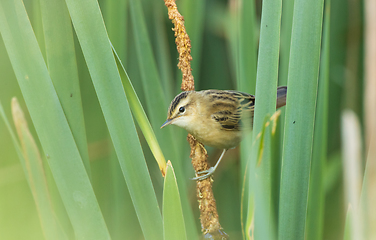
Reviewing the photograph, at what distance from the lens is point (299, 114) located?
1.07m

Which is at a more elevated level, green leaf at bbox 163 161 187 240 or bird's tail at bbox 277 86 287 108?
bird's tail at bbox 277 86 287 108

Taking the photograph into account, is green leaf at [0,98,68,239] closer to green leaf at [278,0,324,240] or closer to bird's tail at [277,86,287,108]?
green leaf at [278,0,324,240]

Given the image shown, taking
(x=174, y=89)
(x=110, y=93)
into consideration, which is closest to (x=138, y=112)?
(x=110, y=93)

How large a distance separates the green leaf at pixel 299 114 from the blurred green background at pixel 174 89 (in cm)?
21

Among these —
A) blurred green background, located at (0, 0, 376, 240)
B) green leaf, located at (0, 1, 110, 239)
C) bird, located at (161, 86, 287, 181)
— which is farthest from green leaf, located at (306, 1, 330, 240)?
green leaf, located at (0, 1, 110, 239)

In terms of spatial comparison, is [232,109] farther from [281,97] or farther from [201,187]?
[201,187]

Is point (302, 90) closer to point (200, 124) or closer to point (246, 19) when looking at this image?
point (246, 19)

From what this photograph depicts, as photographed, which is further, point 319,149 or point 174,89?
point 174,89

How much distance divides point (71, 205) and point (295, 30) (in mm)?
884

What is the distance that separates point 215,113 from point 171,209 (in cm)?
136

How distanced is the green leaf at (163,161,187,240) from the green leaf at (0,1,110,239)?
241mm

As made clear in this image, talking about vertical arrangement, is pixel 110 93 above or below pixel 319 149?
above

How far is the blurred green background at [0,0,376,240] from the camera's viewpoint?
135 centimetres

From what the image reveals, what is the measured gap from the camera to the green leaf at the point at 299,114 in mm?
1029
